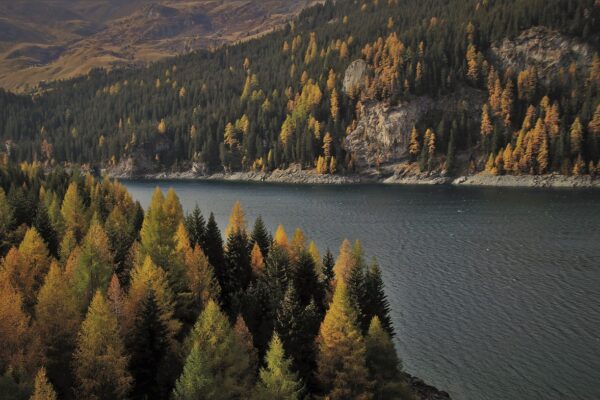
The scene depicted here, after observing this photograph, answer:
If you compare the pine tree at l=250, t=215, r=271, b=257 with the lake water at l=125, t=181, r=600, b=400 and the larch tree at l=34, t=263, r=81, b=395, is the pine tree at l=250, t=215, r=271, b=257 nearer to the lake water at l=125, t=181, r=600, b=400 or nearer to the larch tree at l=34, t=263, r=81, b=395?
the lake water at l=125, t=181, r=600, b=400

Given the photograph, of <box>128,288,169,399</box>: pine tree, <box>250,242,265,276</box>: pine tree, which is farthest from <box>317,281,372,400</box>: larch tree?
<box>250,242,265,276</box>: pine tree

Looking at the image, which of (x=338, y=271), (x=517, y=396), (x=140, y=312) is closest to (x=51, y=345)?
(x=140, y=312)

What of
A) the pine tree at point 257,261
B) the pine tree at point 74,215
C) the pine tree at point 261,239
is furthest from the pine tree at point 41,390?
the pine tree at point 74,215

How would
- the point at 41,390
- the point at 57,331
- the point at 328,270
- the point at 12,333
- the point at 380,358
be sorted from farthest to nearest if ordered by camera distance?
1. the point at 328,270
2. the point at 380,358
3. the point at 57,331
4. the point at 12,333
5. the point at 41,390

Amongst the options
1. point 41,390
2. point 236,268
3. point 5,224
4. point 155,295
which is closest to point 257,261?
point 236,268

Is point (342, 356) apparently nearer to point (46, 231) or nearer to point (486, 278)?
point (486, 278)

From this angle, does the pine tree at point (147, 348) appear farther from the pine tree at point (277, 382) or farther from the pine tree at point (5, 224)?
the pine tree at point (5, 224)
